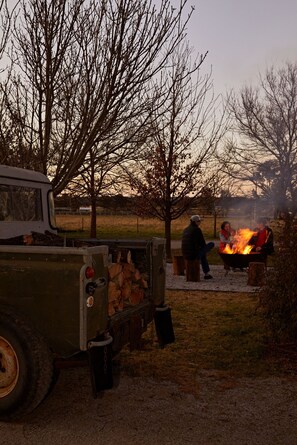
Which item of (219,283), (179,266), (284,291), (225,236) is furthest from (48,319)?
(179,266)

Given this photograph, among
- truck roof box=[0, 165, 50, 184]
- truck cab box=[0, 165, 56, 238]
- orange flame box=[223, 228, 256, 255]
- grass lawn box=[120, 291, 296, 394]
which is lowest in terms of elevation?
grass lawn box=[120, 291, 296, 394]

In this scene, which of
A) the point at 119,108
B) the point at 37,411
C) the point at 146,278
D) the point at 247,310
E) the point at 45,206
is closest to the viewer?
the point at 37,411

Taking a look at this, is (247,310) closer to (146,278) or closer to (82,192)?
(146,278)

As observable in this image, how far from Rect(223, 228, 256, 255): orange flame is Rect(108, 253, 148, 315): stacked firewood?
23.6 feet

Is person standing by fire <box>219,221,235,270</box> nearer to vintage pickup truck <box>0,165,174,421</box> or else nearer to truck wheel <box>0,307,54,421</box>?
vintage pickup truck <box>0,165,174,421</box>

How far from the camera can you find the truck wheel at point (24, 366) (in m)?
3.90

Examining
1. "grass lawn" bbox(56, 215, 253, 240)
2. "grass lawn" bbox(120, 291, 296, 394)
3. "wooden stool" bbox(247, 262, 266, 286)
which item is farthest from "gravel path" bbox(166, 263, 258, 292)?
"grass lawn" bbox(56, 215, 253, 240)

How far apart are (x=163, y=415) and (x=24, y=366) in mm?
1298

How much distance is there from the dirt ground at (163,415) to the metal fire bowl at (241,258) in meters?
6.80

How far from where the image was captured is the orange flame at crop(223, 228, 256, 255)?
1217 cm

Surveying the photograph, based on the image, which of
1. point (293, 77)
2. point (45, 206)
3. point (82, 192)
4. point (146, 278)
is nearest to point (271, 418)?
point (146, 278)

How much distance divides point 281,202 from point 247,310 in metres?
14.2

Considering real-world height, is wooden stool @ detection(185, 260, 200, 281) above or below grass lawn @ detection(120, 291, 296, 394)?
above

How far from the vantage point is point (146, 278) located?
534 cm
